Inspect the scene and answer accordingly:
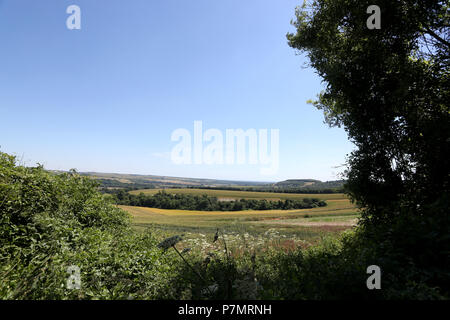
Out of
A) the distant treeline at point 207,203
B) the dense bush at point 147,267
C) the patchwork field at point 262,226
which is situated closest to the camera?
the dense bush at point 147,267

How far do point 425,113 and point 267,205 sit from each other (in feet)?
179

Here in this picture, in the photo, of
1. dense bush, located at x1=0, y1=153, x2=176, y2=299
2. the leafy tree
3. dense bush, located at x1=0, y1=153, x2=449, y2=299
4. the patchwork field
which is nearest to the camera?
dense bush, located at x1=0, y1=153, x2=449, y2=299

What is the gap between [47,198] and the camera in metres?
6.39

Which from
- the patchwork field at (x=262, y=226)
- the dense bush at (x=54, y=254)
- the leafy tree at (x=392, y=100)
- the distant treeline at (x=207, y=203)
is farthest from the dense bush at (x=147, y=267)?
the distant treeline at (x=207, y=203)

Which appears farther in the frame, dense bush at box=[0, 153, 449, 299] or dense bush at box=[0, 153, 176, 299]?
dense bush at box=[0, 153, 176, 299]

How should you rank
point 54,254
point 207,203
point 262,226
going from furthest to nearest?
point 207,203 < point 262,226 < point 54,254

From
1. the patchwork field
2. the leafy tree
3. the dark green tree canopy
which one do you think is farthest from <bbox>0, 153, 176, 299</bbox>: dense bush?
the dark green tree canopy

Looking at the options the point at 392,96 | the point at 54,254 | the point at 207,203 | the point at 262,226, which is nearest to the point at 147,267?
the point at 54,254

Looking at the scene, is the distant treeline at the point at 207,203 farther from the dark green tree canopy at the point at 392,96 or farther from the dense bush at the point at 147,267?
the dense bush at the point at 147,267

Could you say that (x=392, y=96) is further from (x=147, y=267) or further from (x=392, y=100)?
(x=147, y=267)

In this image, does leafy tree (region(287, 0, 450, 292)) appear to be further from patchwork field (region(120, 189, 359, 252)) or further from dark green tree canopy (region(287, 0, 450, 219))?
patchwork field (region(120, 189, 359, 252))

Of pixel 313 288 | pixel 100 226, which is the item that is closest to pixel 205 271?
pixel 313 288

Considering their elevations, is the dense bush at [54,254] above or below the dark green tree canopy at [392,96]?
below
